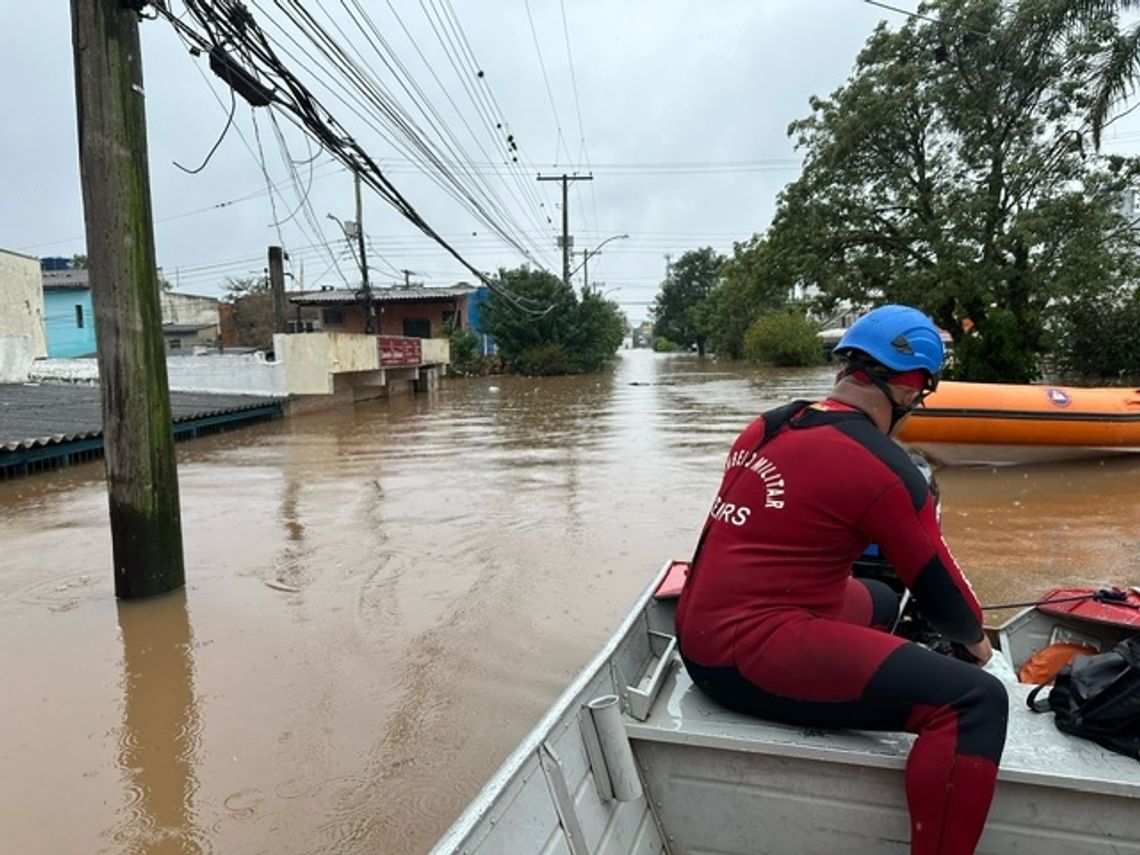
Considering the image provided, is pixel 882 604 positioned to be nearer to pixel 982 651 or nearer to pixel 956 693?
pixel 982 651

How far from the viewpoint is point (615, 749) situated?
2049mm

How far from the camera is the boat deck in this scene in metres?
1.89

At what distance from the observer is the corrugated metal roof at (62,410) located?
32.2 feet

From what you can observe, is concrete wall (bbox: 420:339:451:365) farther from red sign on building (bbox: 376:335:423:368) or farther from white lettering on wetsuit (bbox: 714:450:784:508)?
white lettering on wetsuit (bbox: 714:450:784:508)

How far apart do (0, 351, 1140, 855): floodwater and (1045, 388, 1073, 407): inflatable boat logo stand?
76cm

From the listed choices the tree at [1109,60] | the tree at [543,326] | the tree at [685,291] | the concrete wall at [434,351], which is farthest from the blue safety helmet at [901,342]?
the tree at [685,291]

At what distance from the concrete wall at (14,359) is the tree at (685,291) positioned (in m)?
56.3

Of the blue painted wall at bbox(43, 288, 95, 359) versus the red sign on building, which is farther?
the blue painted wall at bbox(43, 288, 95, 359)

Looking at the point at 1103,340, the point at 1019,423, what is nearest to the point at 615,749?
the point at 1019,423

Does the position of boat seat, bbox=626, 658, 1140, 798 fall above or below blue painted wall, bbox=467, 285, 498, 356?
below

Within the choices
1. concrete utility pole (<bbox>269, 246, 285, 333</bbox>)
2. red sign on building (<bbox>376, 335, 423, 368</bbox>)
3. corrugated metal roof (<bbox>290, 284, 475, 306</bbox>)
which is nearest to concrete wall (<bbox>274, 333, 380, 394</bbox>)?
red sign on building (<bbox>376, 335, 423, 368</bbox>)

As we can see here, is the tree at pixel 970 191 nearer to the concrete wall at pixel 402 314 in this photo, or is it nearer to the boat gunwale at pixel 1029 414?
the boat gunwale at pixel 1029 414

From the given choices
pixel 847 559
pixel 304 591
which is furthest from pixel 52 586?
pixel 847 559

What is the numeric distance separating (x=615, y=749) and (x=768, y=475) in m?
0.76
